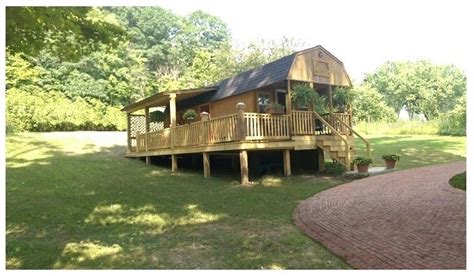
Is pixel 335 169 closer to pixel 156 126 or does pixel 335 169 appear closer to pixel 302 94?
pixel 302 94

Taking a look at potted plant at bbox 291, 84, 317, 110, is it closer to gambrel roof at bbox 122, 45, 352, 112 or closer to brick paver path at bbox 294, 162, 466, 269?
gambrel roof at bbox 122, 45, 352, 112

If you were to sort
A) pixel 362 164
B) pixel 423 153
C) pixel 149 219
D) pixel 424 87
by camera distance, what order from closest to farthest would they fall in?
pixel 149 219, pixel 362 164, pixel 423 153, pixel 424 87

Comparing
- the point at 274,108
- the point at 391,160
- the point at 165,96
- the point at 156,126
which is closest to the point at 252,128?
the point at 274,108

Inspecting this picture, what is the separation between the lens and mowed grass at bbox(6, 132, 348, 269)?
562 centimetres

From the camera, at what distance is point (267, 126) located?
12.2 metres

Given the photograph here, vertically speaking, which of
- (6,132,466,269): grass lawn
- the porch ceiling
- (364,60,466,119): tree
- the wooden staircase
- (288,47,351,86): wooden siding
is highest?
(364,60,466,119): tree

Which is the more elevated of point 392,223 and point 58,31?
point 58,31

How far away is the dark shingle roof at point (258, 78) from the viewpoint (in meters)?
12.9

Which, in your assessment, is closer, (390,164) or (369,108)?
(390,164)

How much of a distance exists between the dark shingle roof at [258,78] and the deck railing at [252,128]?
1428 mm

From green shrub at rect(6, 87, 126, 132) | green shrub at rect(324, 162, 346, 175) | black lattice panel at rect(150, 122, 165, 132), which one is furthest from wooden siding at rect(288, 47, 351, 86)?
green shrub at rect(6, 87, 126, 132)

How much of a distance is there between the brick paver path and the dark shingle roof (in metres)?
4.77

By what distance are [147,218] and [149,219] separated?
102 millimetres

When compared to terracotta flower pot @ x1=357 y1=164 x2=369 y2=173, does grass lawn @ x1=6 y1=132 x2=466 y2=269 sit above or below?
below
